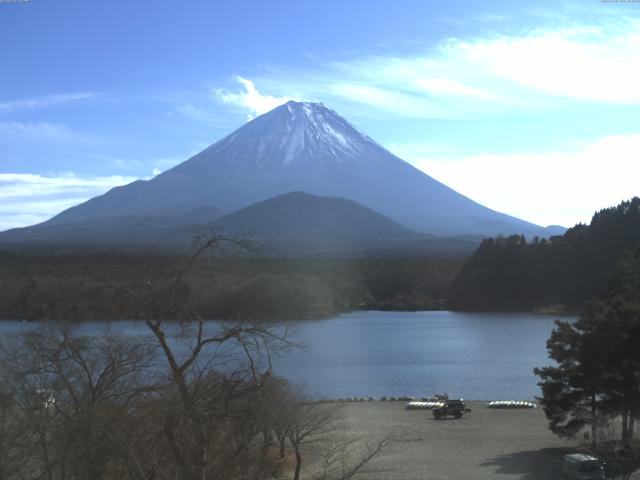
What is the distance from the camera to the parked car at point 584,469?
8531 millimetres

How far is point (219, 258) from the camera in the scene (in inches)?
145

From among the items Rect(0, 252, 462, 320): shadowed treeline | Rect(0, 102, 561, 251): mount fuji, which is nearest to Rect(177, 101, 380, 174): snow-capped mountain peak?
Rect(0, 102, 561, 251): mount fuji

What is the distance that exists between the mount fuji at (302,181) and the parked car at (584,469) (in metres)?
84.5

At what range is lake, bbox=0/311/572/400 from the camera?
65.0 feet

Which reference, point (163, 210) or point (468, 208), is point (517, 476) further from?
point (468, 208)

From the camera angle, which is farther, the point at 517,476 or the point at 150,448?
the point at 517,476

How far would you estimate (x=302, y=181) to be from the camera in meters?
100

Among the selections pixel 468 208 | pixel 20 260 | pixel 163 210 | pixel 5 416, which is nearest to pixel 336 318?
pixel 20 260

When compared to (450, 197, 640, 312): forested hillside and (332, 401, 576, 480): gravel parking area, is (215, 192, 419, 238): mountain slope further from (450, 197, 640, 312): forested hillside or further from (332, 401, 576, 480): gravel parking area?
(332, 401, 576, 480): gravel parking area

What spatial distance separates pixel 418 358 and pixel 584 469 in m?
17.4

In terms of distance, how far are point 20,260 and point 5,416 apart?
42.8m

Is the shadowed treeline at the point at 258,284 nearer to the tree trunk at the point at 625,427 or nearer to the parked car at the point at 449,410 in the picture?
the parked car at the point at 449,410

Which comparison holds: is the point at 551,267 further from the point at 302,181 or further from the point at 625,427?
the point at 302,181

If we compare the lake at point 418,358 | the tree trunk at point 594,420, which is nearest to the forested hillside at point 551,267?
the lake at point 418,358
